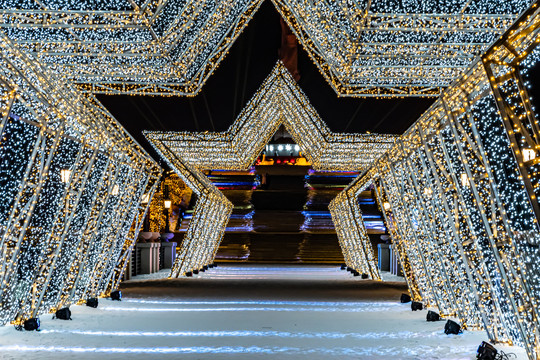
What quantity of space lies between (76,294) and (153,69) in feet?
9.82

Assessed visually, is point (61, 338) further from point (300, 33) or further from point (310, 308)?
point (300, 33)

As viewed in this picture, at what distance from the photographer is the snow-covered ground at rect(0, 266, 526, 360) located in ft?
18.9

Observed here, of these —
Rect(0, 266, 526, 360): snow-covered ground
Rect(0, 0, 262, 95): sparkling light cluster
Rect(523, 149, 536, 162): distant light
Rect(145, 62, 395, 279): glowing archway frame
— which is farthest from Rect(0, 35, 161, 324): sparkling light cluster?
Rect(145, 62, 395, 279): glowing archway frame

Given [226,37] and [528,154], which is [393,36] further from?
[528,154]

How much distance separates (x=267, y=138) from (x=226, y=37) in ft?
33.8

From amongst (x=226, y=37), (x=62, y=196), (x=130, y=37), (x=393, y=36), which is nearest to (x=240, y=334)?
(x=62, y=196)

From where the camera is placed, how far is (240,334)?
6938 millimetres

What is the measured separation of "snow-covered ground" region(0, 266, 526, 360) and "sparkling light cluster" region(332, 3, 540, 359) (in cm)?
42

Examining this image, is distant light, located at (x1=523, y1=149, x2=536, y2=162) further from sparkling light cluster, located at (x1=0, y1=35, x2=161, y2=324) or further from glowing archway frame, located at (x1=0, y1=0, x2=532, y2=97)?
sparkling light cluster, located at (x1=0, y1=35, x2=161, y2=324)

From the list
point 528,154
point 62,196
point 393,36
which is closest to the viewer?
point 528,154

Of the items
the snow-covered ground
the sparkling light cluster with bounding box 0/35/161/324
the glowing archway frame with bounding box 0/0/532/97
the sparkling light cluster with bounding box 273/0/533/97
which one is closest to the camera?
the snow-covered ground

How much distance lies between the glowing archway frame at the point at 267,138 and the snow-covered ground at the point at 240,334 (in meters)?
4.75

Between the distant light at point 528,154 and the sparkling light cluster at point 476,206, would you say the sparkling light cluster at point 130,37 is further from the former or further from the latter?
the distant light at point 528,154

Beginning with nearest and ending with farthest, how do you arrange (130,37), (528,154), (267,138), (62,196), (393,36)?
1. (528,154)
2. (62,196)
3. (130,37)
4. (393,36)
5. (267,138)
